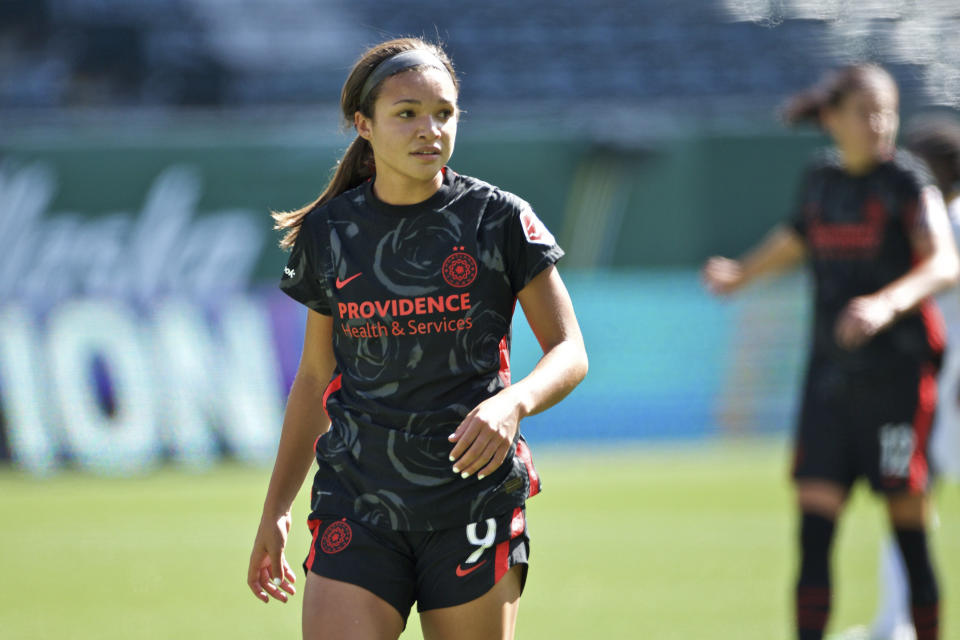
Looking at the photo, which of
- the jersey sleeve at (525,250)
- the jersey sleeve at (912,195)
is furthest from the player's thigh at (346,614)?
the jersey sleeve at (912,195)

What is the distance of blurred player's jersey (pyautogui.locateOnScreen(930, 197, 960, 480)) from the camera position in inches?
237

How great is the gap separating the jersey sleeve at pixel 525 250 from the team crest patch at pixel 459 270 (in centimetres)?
9

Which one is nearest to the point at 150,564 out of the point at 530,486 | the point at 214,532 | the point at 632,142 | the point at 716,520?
the point at 214,532

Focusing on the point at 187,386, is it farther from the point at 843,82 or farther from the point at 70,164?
the point at 843,82

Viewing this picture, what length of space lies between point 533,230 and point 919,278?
1985mm

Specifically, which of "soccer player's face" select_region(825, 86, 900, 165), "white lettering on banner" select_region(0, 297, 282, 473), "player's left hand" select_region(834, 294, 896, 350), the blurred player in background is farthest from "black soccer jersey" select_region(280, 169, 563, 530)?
"white lettering on banner" select_region(0, 297, 282, 473)

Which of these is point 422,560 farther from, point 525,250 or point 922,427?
point 922,427

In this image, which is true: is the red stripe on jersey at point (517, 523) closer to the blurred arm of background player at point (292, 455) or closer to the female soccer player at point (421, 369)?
the female soccer player at point (421, 369)

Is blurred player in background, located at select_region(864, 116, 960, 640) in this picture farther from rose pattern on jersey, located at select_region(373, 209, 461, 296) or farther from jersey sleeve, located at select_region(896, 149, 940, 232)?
rose pattern on jersey, located at select_region(373, 209, 461, 296)

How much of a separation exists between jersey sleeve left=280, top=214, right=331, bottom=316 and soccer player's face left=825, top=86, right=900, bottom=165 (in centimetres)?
232

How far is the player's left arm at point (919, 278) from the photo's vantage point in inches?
173

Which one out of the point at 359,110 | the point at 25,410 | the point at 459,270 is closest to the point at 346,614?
the point at 459,270

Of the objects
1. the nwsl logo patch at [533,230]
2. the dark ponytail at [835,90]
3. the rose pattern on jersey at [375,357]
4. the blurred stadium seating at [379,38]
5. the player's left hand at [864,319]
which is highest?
the blurred stadium seating at [379,38]

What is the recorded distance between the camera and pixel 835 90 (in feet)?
16.3
